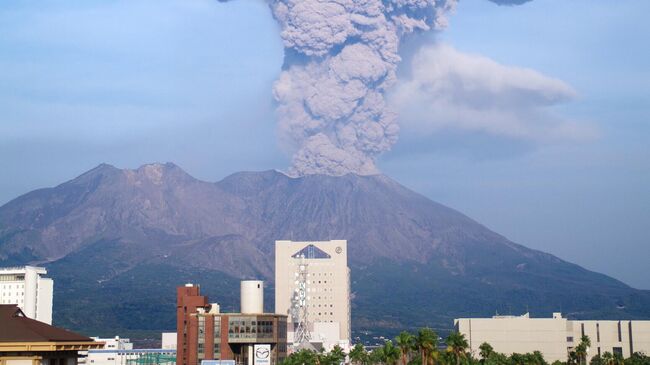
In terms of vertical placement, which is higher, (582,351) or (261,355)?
(582,351)

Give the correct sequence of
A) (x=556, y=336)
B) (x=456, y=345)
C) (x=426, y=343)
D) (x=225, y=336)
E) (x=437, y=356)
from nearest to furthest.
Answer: (x=426, y=343), (x=437, y=356), (x=456, y=345), (x=225, y=336), (x=556, y=336)

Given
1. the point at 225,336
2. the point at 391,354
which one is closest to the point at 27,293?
the point at 225,336

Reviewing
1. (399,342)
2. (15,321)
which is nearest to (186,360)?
(399,342)

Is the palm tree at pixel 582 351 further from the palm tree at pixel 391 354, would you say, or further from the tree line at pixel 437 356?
the palm tree at pixel 391 354

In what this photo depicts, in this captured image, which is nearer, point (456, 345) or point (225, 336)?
point (456, 345)

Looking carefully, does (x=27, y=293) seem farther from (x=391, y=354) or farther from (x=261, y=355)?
(x=391, y=354)

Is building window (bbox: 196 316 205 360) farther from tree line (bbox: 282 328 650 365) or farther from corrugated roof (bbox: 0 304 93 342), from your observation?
corrugated roof (bbox: 0 304 93 342)

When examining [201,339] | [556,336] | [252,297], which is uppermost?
[252,297]
